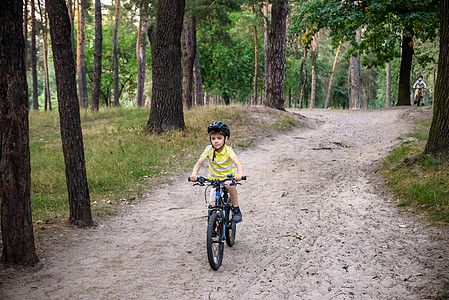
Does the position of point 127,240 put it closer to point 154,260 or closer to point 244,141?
point 154,260

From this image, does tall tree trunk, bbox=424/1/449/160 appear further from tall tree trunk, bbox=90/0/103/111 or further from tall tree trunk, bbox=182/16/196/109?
tall tree trunk, bbox=90/0/103/111

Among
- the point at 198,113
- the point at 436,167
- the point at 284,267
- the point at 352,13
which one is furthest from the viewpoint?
the point at 198,113

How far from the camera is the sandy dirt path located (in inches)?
177

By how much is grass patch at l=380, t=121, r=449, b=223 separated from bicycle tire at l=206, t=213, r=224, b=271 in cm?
362

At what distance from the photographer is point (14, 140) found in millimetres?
4758

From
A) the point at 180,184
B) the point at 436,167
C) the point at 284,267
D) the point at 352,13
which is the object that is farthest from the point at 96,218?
the point at 352,13

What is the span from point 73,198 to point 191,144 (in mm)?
6533

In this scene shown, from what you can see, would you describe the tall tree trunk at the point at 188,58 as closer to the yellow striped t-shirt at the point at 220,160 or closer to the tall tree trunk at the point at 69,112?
the tall tree trunk at the point at 69,112

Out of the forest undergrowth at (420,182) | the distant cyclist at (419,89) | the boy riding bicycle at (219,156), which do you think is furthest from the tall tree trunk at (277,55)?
the boy riding bicycle at (219,156)

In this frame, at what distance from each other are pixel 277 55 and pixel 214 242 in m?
14.8

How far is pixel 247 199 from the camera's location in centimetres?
844

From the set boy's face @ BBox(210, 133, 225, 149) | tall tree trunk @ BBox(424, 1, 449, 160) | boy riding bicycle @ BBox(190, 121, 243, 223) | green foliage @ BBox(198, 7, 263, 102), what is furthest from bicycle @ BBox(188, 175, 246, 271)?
green foliage @ BBox(198, 7, 263, 102)

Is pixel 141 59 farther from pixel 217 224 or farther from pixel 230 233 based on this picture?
pixel 217 224

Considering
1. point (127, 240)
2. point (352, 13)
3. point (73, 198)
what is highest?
point (352, 13)
